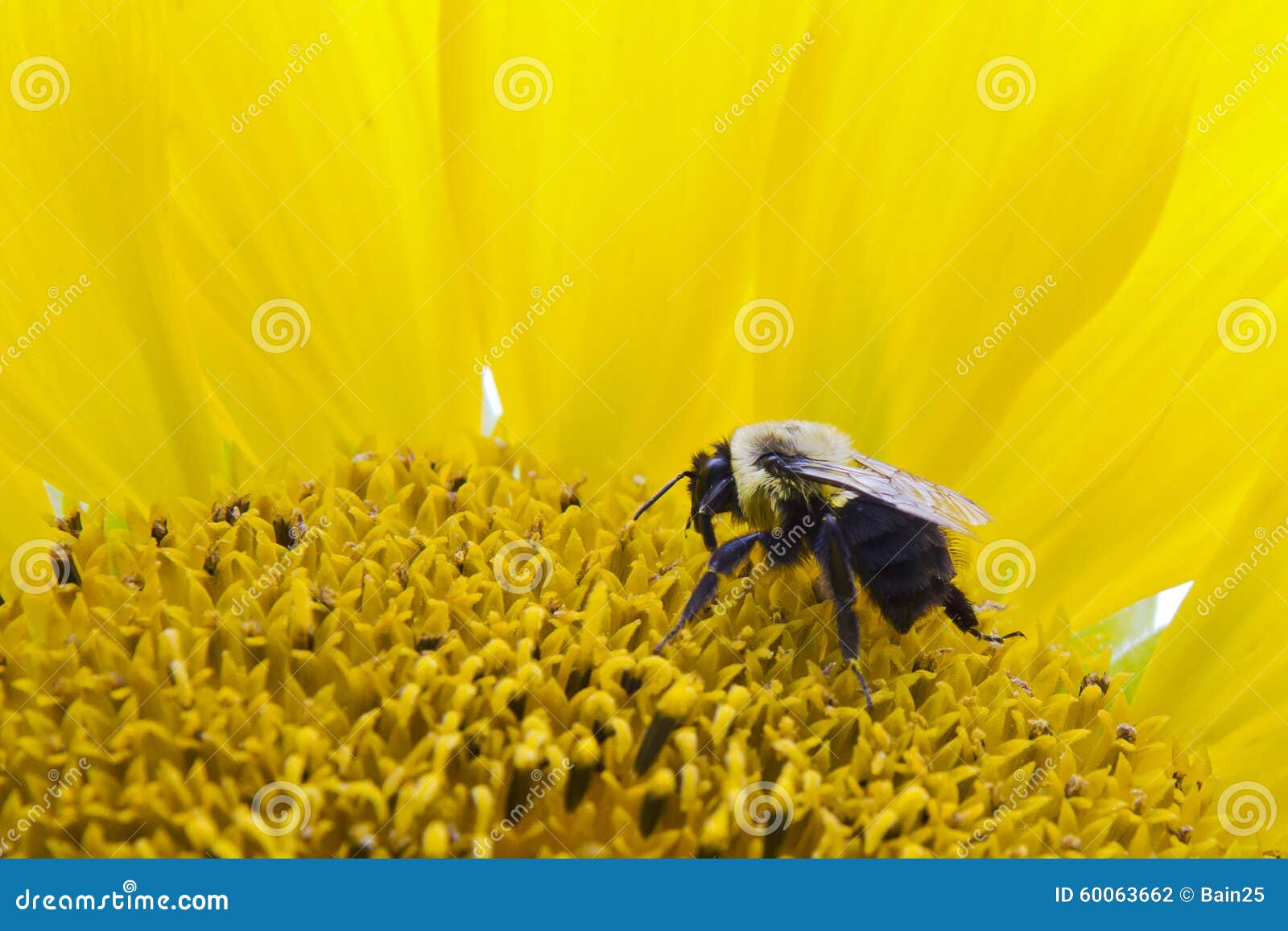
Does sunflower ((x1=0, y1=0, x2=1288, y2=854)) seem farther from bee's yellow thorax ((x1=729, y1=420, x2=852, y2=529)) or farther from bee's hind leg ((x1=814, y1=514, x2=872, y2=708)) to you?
bee's yellow thorax ((x1=729, y1=420, x2=852, y2=529))

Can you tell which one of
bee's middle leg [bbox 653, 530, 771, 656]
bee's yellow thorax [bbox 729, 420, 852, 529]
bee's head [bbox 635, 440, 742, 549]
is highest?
bee's yellow thorax [bbox 729, 420, 852, 529]

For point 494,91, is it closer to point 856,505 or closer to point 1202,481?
point 856,505

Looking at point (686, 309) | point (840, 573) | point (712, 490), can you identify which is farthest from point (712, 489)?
point (686, 309)

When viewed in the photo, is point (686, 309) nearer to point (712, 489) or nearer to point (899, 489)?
point (712, 489)

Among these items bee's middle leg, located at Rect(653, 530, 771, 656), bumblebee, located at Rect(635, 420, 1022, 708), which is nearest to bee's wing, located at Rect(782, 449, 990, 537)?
bumblebee, located at Rect(635, 420, 1022, 708)

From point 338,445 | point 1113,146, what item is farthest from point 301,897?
point 1113,146

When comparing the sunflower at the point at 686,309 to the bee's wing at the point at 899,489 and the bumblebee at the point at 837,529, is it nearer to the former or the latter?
the bumblebee at the point at 837,529
